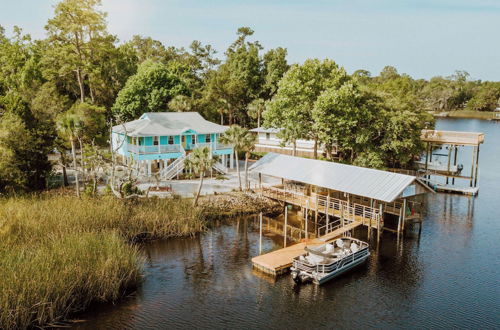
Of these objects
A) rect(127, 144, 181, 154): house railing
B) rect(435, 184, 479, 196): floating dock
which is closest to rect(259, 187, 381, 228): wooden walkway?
rect(127, 144, 181, 154): house railing

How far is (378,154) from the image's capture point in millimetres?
46062

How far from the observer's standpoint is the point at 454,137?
47094mm

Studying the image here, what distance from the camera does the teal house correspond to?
44.4 metres

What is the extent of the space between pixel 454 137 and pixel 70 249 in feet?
139

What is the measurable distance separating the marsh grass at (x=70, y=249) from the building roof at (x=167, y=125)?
14.1 m

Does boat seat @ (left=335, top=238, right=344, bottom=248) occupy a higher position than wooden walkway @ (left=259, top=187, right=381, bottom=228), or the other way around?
wooden walkway @ (left=259, top=187, right=381, bottom=228)

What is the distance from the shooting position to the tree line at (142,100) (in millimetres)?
37469

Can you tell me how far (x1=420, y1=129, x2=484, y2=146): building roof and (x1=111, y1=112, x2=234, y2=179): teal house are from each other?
23.9 metres

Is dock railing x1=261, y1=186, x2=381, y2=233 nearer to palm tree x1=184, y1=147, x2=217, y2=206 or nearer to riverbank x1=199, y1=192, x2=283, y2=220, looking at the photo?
riverbank x1=199, y1=192, x2=283, y2=220

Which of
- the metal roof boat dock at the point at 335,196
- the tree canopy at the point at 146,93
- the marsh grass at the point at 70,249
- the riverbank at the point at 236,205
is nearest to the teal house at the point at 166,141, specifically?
the riverbank at the point at 236,205

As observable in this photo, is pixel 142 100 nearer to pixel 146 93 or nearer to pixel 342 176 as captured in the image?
pixel 146 93

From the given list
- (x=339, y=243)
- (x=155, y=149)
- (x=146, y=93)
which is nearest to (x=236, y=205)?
(x=339, y=243)

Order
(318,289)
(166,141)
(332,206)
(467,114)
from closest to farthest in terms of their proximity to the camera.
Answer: (318,289) < (332,206) < (166,141) < (467,114)

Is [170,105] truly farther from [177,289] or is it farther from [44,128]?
[177,289]
